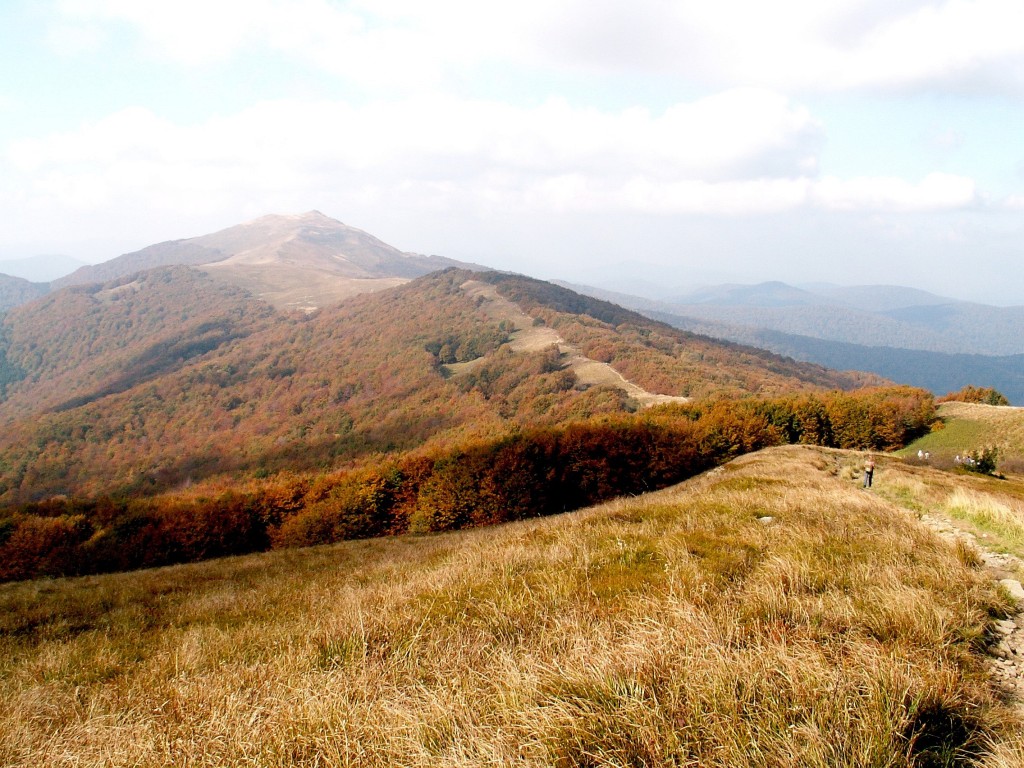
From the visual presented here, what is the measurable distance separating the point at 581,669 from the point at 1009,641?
3972mm

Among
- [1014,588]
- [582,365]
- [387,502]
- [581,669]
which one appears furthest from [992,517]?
[582,365]

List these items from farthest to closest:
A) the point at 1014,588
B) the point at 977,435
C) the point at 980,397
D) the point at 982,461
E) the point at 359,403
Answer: the point at 359,403 → the point at 980,397 → the point at 977,435 → the point at 982,461 → the point at 1014,588

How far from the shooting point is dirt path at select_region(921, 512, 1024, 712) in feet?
11.9

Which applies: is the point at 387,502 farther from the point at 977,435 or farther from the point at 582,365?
the point at 582,365

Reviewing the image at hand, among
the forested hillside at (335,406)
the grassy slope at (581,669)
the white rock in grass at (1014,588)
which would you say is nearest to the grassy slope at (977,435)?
the forested hillside at (335,406)

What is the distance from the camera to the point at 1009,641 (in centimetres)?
435

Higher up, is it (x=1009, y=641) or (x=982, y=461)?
(x=1009, y=641)

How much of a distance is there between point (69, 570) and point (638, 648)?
139 feet

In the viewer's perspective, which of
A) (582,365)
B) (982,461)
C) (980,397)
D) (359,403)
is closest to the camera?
(982,461)

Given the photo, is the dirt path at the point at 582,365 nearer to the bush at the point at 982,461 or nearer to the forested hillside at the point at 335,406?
the forested hillside at the point at 335,406

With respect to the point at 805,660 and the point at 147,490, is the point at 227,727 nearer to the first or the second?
the point at 805,660

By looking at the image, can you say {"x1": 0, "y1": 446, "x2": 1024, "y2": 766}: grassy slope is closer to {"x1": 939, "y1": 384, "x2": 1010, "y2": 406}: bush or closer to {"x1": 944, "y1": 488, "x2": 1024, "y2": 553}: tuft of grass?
{"x1": 944, "y1": 488, "x2": 1024, "y2": 553}: tuft of grass

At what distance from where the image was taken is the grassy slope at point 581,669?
9.23 feet

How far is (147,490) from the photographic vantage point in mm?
113750
